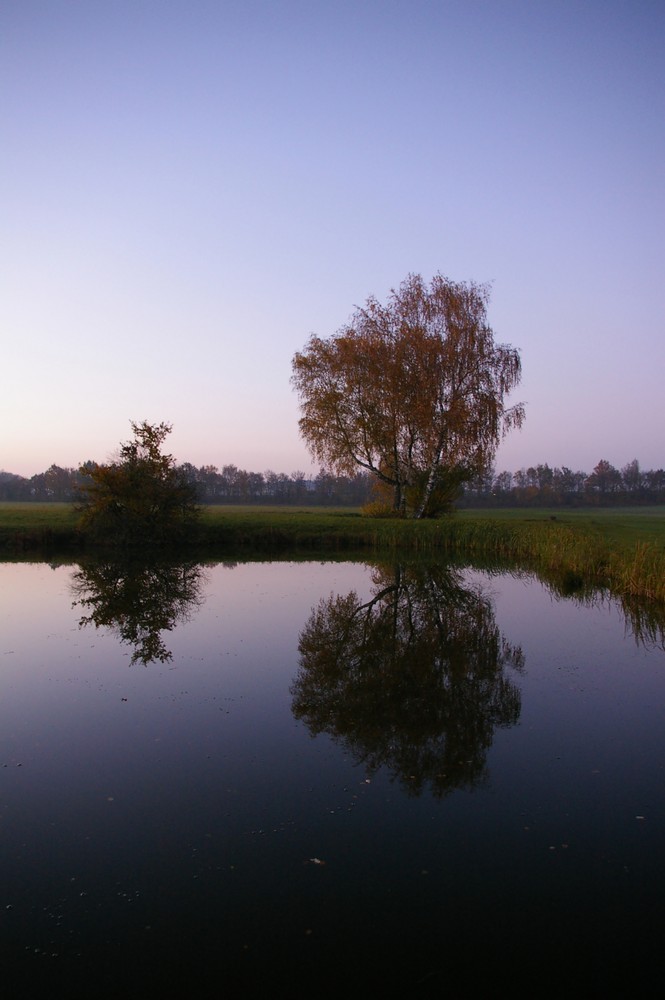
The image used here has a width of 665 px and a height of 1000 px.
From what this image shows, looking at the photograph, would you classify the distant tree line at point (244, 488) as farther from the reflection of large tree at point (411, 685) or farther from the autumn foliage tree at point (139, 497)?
the reflection of large tree at point (411, 685)

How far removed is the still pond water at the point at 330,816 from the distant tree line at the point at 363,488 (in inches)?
2317

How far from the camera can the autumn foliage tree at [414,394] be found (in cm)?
3075

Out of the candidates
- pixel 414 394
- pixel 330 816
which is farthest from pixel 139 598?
pixel 414 394

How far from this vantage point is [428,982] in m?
3.28

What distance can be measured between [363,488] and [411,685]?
69.1 metres

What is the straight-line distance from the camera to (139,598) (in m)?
14.4

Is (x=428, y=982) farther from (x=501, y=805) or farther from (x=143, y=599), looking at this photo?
(x=143, y=599)

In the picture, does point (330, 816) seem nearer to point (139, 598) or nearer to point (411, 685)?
point (411, 685)

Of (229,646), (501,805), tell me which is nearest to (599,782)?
(501,805)

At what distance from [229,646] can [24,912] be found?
20.6ft

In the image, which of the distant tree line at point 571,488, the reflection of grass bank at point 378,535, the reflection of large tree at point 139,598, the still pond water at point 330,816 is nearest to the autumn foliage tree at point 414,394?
the reflection of grass bank at point 378,535

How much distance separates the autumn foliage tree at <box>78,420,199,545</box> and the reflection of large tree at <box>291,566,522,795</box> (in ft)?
45.1

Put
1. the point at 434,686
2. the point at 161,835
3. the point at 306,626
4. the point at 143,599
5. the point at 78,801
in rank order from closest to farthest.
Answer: the point at 161,835 → the point at 78,801 → the point at 434,686 → the point at 306,626 → the point at 143,599

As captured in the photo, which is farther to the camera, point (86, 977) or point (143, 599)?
point (143, 599)
